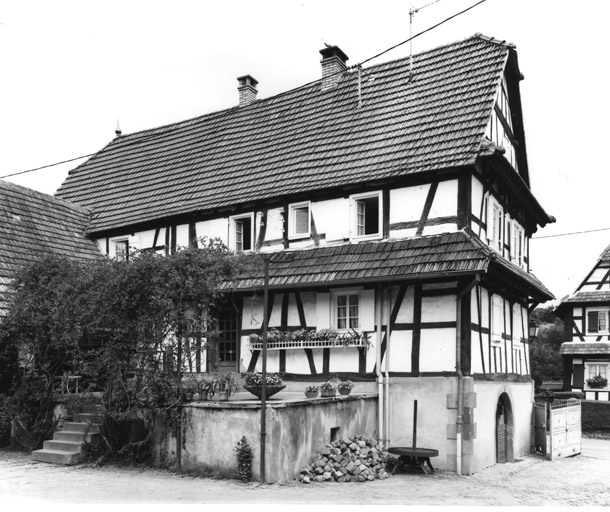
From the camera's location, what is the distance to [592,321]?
36.2 m

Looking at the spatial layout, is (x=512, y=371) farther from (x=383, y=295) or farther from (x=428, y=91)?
(x=428, y=91)

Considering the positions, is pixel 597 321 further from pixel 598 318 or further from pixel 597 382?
pixel 597 382

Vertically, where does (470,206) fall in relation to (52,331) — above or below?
above

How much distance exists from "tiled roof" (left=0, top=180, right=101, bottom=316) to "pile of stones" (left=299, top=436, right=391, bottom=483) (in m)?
Answer: 10.00

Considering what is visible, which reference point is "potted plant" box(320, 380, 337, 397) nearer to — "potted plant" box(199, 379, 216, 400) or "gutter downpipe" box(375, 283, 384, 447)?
"gutter downpipe" box(375, 283, 384, 447)

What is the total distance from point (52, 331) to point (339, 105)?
A: 10451 mm

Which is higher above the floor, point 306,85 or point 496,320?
point 306,85

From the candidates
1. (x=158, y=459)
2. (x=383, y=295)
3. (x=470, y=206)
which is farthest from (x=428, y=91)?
(x=158, y=459)

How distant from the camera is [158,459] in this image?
13742 mm

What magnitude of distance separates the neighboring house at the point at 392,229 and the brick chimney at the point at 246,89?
268 cm

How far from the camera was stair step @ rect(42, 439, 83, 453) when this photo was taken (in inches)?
568

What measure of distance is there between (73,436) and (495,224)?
1133 cm

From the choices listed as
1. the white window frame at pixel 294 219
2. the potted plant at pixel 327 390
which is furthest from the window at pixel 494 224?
the potted plant at pixel 327 390

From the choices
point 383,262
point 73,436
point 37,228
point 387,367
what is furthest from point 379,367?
point 37,228
